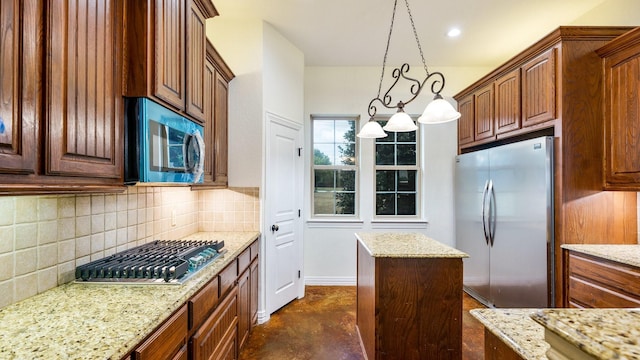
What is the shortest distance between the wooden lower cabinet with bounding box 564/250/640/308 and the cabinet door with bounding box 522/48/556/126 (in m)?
1.18

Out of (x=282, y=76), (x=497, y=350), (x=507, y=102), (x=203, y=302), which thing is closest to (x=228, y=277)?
(x=203, y=302)

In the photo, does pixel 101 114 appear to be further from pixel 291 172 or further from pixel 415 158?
pixel 415 158

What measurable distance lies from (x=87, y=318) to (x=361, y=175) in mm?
3279

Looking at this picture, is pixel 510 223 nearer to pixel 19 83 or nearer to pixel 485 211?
pixel 485 211

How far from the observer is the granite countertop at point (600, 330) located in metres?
0.46

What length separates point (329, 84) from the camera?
12.8 feet

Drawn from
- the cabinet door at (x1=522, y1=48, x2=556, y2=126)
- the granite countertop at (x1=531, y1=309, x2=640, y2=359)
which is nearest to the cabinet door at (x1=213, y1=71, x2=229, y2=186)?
the granite countertop at (x1=531, y1=309, x2=640, y2=359)

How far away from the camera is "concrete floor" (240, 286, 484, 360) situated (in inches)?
90.3

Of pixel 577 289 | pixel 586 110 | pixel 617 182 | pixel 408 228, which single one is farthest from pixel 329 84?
pixel 577 289

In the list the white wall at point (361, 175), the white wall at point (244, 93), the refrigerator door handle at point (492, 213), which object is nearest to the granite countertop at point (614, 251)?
the refrigerator door handle at point (492, 213)

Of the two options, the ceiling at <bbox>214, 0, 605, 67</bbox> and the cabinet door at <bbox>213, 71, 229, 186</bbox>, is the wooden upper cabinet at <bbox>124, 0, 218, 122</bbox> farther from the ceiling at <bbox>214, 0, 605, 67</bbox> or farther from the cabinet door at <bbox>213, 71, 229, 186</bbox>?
the ceiling at <bbox>214, 0, 605, 67</bbox>

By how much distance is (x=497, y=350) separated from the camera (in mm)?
906

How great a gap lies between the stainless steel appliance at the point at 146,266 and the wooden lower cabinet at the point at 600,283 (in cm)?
265

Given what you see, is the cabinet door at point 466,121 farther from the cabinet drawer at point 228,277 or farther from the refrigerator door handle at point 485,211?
the cabinet drawer at point 228,277
